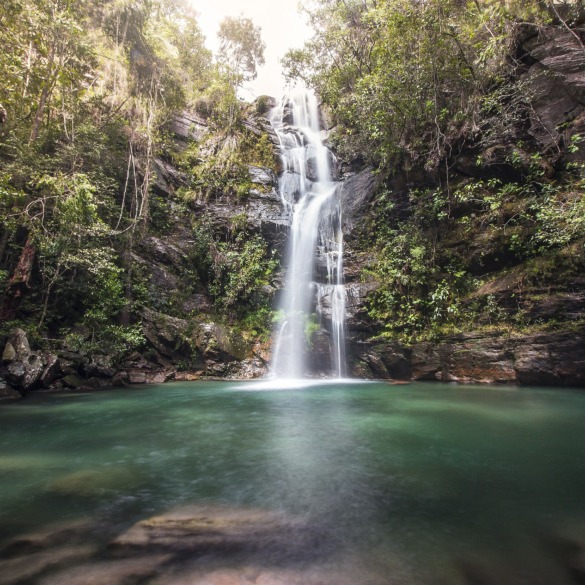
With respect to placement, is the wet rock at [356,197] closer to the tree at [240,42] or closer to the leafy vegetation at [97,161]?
the leafy vegetation at [97,161]

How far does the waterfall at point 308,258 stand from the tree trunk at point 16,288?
303 inches

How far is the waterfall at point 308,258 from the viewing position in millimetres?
12164

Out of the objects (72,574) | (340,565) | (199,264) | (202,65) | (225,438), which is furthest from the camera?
(202,65)

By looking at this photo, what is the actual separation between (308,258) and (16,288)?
31.2 ft

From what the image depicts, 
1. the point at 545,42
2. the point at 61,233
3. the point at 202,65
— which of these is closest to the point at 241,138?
the point at 202,65

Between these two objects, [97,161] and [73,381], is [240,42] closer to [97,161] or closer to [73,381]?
[97,161]

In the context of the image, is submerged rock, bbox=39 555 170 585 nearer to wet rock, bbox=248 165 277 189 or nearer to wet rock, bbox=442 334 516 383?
wet rock, bbox=442 334 516 383

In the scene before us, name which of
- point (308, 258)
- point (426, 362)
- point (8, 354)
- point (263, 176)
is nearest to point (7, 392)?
point (8, 354)

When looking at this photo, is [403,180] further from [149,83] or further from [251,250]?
[149,83]

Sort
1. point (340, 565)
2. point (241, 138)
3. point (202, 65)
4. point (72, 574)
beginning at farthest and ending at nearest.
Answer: point (202, 65), point (241, 138), point (340, 565), point (72, 574)

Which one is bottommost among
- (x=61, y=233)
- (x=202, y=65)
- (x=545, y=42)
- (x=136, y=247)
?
(x=61, y=233)

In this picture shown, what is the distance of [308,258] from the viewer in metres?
14.1

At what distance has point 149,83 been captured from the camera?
48.4ft

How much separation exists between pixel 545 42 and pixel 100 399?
619 inches
